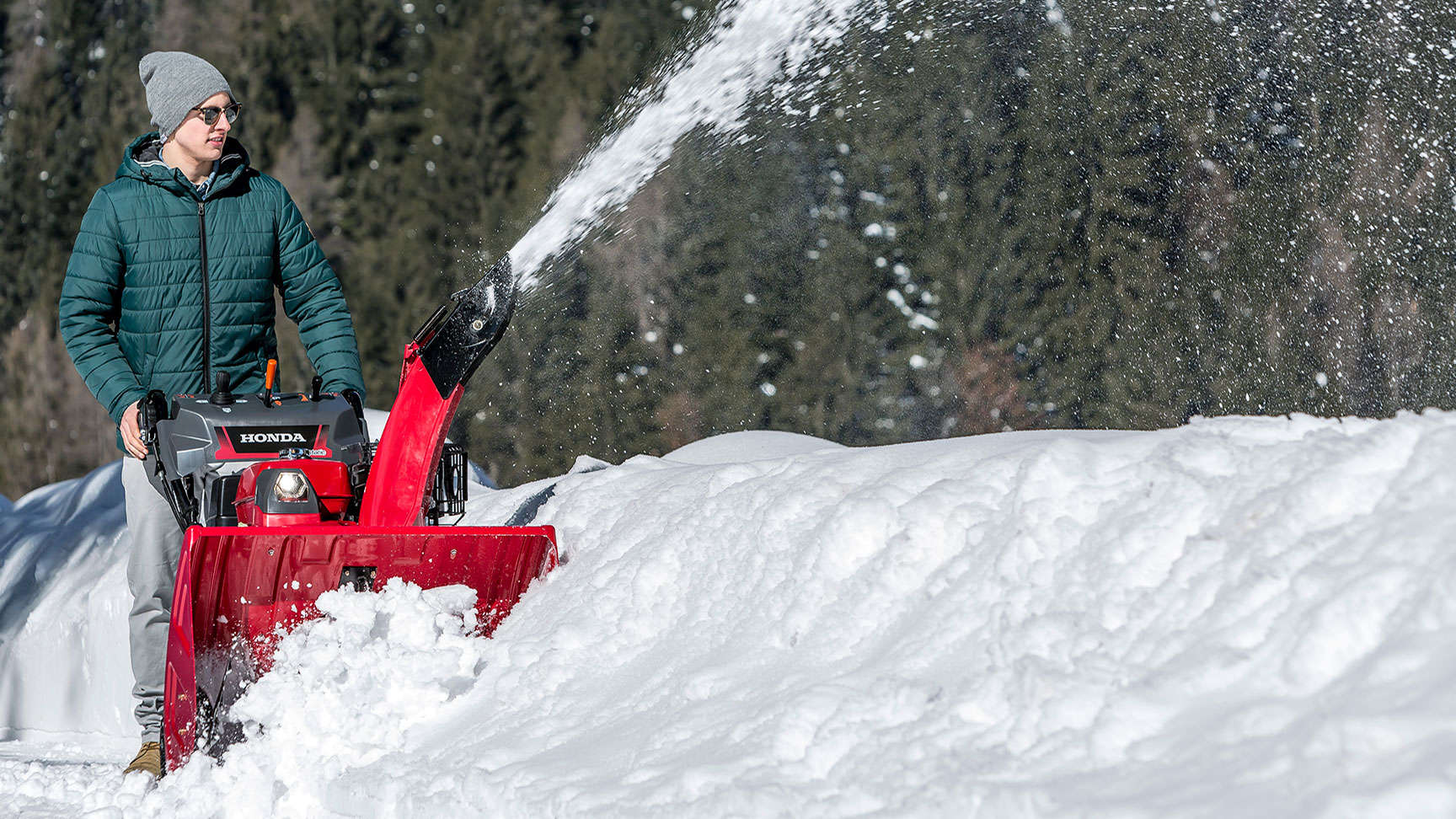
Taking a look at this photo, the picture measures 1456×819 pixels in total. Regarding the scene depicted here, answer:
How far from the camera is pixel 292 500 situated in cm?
270

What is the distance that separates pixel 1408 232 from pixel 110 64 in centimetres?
903

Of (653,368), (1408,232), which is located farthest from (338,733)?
(1408,232)

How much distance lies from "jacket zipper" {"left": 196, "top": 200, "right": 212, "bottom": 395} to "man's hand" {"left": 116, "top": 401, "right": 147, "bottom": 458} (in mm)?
190

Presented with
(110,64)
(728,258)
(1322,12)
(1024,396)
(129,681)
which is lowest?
(1024,396)

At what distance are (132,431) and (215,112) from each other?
72 cm

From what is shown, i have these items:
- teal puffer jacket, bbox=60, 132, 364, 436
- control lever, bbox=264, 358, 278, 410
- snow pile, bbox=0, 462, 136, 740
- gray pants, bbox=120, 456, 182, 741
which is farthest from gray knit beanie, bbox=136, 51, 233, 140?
snow pile, bbox=0, 462, 136, 740

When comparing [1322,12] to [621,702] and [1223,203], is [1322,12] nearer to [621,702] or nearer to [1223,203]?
[1223,203]

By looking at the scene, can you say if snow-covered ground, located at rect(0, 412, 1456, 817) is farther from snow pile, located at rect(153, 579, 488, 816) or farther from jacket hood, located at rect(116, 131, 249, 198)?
jacket hood, located at rect(116, 131, 249, 198)

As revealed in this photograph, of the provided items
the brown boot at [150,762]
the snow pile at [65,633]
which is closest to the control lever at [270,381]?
the brown boot at [150,762]

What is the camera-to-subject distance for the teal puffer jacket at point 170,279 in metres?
2.97

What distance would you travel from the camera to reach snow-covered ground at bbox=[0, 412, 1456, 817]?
59.8 inches

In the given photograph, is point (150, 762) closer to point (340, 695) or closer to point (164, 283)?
point (340, 695)

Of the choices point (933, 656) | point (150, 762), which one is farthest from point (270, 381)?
point (933, 656)

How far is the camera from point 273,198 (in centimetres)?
315
